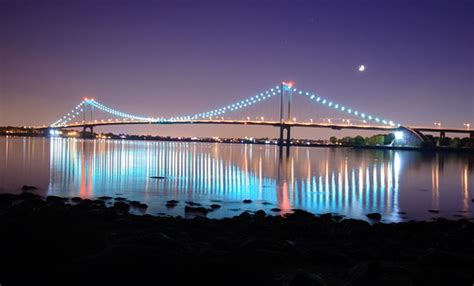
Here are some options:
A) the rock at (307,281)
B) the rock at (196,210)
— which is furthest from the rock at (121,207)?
the rock at (307,281)

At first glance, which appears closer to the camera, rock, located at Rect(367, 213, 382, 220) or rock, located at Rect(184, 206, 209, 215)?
rock, located at Rect(184, 206, 209, 215)

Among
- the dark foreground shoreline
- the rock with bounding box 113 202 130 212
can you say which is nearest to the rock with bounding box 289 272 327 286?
the dark foreground shoreline

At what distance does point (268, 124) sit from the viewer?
71875mm

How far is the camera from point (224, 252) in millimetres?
3900

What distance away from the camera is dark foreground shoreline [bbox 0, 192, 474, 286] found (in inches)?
113

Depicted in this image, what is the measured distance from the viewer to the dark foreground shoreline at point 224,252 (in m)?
2.88

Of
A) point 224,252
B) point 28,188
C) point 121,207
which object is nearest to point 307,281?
point 224,252

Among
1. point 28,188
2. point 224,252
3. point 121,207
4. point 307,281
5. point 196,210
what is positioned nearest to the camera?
point 307,281

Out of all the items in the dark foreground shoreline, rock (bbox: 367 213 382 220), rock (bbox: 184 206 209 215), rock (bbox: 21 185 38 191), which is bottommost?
rock (bbox: 367 213 382 220)

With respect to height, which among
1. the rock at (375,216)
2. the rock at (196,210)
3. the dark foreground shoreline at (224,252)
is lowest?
the rock at (375,216)

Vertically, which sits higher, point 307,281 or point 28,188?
point 307,281

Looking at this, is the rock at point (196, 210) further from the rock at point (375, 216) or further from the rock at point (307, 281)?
the rock at point (307, 281)

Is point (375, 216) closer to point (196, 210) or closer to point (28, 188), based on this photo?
point (196, 210)

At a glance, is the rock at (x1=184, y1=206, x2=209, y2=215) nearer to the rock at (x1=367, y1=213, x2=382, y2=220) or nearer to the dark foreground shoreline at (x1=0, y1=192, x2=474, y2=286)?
the dark foreground shoreline at (x1=0, y1=192, x2=474, y2=286)
